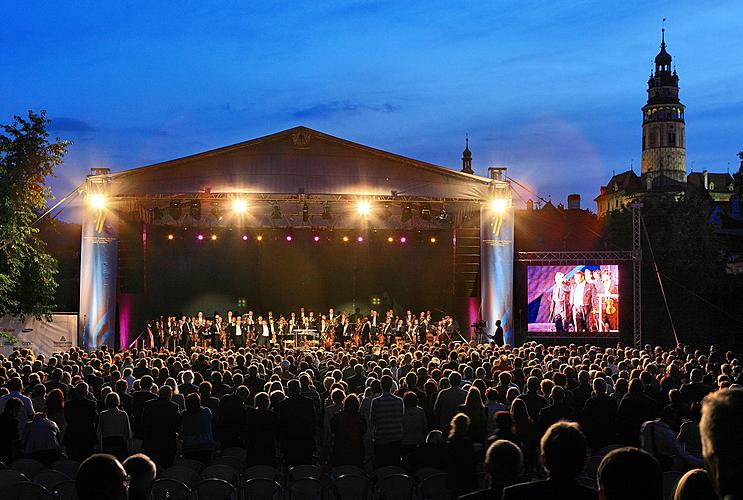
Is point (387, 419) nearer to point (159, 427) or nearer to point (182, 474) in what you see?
point (159, 427)

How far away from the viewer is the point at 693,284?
39.0 metres

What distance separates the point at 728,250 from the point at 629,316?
23195 millimetres

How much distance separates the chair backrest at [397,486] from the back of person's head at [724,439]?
17.5ft

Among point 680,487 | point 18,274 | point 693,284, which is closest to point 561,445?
point 680,487

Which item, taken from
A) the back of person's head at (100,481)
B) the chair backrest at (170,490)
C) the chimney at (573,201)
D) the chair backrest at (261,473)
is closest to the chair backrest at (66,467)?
the chair backrest at (170,490)

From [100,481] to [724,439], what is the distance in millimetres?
2545

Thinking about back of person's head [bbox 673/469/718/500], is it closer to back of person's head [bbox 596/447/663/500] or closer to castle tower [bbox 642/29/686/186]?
back of person's head [bbox 596/447/663/500]

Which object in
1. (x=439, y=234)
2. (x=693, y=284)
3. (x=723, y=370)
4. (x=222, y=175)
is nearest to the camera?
(x=723, y=370)

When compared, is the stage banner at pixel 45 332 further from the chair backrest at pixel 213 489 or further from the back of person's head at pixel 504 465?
the back of person's head at pixel 504 465

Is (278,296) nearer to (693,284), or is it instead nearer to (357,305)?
(357,305)

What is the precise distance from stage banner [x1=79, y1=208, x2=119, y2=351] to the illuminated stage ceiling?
1.00 metres

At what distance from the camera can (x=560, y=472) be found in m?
3.67

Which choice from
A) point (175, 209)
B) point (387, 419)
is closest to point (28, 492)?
point (387, 419)

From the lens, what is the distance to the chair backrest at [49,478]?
7.42 m
